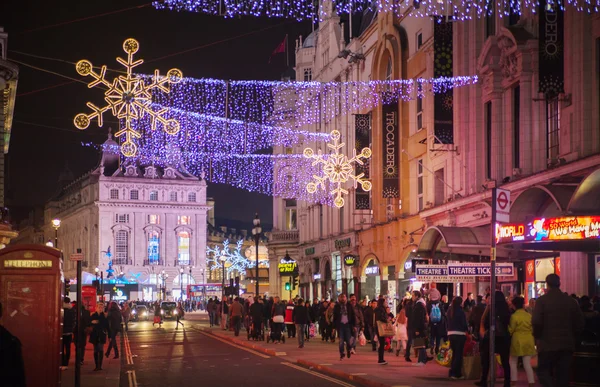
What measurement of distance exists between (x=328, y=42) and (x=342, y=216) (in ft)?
37.2

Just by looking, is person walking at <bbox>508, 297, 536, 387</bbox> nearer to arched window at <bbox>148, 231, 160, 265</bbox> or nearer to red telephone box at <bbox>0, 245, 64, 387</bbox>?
red telephone box at <bbox>0, 245, 64, 387</bbox>

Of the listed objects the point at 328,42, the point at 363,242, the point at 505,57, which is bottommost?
the point at 363,242

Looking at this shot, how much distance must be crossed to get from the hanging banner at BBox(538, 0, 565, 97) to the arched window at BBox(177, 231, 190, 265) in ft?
402

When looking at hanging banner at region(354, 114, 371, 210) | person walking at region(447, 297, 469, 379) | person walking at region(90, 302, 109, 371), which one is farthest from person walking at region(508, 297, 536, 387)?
hanging banner at region(354, 114, 371, 210)

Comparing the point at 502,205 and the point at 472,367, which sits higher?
the point at 502,205

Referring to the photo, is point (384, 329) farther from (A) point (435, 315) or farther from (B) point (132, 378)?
(B) point (132, 378)

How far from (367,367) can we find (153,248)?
403ft

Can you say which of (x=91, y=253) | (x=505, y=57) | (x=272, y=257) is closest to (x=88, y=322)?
(x=505, y=57)

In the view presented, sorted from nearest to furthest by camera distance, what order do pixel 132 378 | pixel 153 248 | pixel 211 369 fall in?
pixel 132 378 → pixel 211 369 → pixel 153 248

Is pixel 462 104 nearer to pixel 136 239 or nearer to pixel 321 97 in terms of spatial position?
pixel 321 97

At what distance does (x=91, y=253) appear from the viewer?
140m

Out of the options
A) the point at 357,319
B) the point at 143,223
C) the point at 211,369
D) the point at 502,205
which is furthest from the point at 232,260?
the point at 502,205

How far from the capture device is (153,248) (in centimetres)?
14338

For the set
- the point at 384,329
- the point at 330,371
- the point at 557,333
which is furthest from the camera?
the point at 384,329
